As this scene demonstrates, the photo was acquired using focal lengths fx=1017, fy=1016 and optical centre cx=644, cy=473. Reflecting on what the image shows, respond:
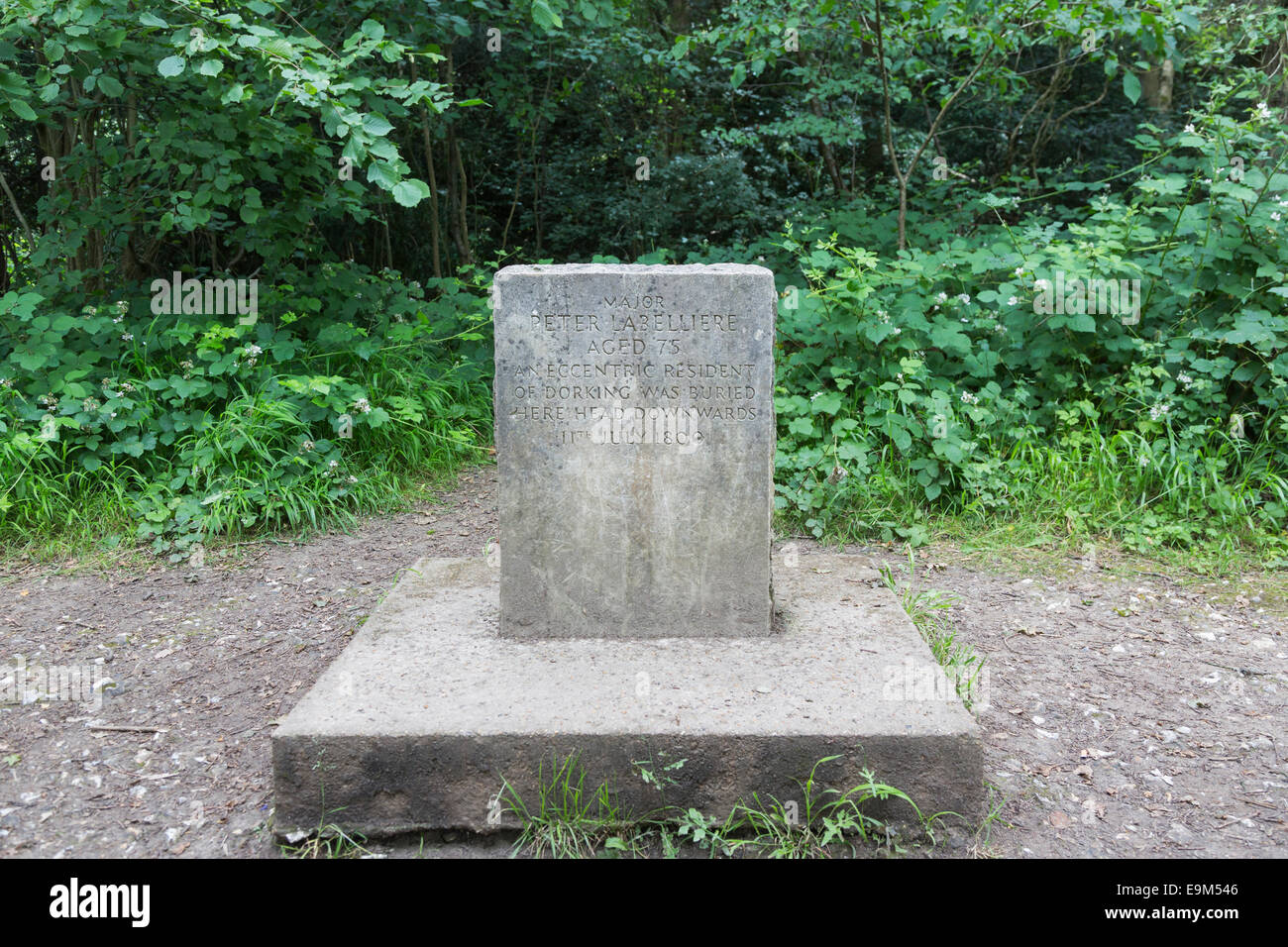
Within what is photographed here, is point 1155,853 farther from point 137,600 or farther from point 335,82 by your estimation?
point 335,82

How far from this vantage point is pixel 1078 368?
5629mm

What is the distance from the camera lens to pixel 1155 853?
277cm

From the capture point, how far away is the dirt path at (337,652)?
288 cm

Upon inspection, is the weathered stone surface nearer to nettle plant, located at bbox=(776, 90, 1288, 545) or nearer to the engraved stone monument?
the engraved stone monument

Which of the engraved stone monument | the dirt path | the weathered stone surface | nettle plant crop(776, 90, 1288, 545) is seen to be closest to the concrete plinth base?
the engraved stone monument

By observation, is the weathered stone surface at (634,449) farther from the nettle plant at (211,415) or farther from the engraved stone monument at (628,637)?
the nettle plant at (211,415)

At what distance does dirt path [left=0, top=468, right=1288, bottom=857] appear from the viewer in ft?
9.44

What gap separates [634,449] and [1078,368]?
3475 millimetres

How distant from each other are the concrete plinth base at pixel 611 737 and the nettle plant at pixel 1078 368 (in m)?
2.22

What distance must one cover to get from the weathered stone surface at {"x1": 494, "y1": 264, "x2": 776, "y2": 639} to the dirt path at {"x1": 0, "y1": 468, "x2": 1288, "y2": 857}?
2.93 feet

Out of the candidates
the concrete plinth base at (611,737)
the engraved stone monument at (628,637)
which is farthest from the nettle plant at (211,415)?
the concrete plinth base at (611,737)

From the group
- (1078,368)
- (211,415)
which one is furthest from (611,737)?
(1078,368)

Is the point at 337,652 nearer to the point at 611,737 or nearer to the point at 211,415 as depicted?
the point at 611,737

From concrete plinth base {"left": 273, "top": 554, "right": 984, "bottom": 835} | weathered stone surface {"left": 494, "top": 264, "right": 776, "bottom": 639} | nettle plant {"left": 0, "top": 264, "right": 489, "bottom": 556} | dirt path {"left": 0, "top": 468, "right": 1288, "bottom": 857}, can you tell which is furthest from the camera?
nettle plant {"left": 0, "top": 264, "right": 489, "bottom": 556}
